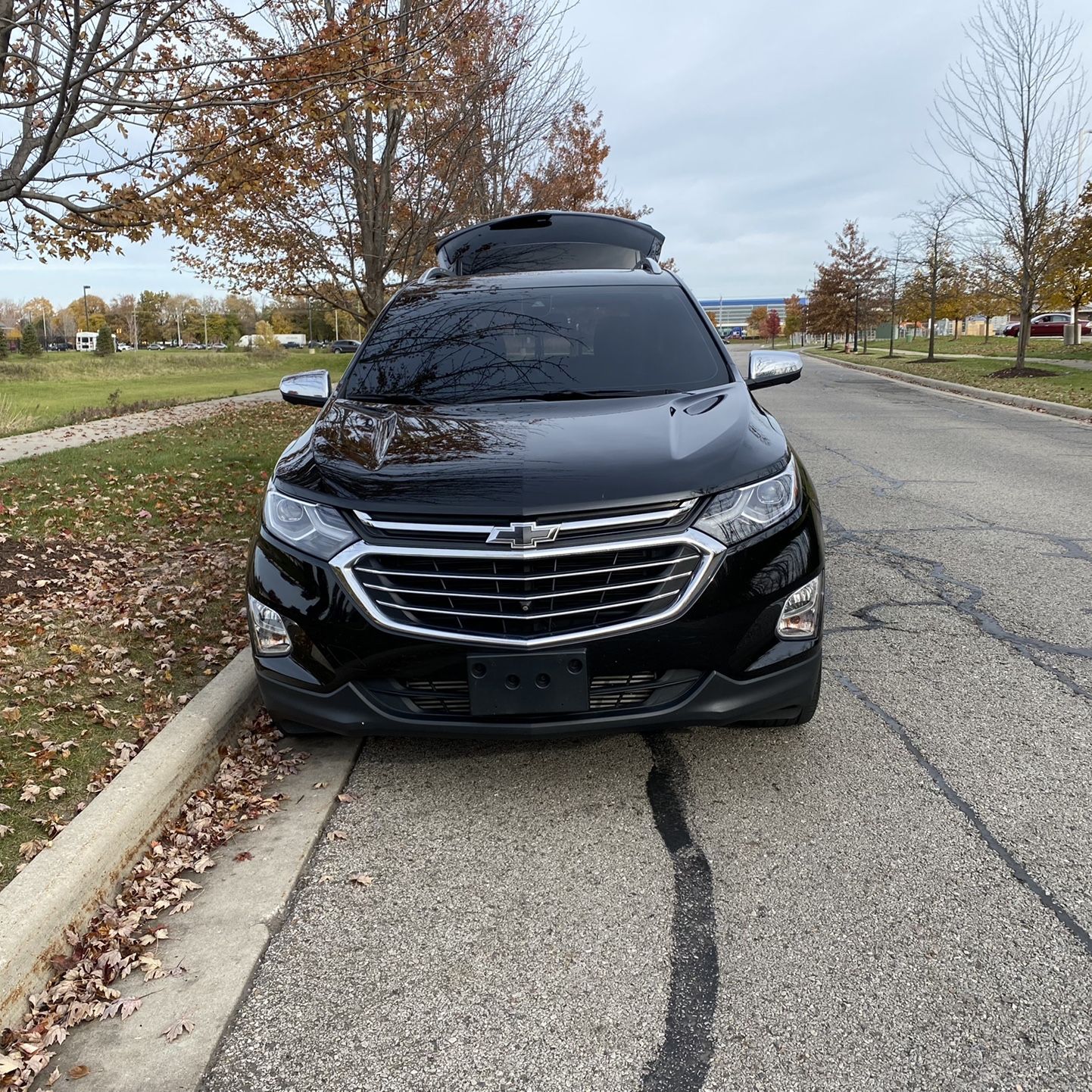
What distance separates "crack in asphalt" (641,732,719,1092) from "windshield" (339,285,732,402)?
Answer: 5.34 ft

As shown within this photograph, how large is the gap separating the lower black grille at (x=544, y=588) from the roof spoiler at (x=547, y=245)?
4.28 m

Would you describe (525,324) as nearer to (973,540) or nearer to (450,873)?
(450,873)

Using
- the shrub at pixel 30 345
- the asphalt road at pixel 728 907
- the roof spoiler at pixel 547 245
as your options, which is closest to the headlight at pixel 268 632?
the asphalt road at pixel 728 907

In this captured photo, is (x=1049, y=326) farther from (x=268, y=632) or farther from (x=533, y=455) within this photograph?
(x=268, y=632)

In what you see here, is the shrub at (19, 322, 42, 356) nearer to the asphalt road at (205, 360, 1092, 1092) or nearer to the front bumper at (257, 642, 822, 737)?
the front bumper at (257, 642, 822, 737)

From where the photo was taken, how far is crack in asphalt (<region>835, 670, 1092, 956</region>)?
2.46 m

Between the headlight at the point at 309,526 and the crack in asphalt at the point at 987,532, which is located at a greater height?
the headlight at the point at 309,526

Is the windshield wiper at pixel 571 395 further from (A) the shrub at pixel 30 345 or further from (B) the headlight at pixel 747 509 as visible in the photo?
(A) the shrub at pixel 30 345

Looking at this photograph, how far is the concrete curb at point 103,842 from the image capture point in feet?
7.68

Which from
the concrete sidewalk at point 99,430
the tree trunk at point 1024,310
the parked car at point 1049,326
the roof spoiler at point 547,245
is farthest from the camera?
the parked car at point 1049,326

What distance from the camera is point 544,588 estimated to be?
113 inches

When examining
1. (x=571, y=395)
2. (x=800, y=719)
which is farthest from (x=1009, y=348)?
(x=800, y=719)

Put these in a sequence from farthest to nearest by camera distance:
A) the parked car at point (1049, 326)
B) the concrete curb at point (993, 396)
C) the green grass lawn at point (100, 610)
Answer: the parked car at point (1049, 326) → the concrete curb at point (993, 396) → the green grass lawn at point (100, 610)

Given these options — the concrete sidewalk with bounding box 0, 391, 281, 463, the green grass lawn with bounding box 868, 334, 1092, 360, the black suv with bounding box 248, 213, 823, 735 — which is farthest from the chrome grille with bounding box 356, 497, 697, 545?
the green grass lawn with bounding box 868, 334, 1092, 360
